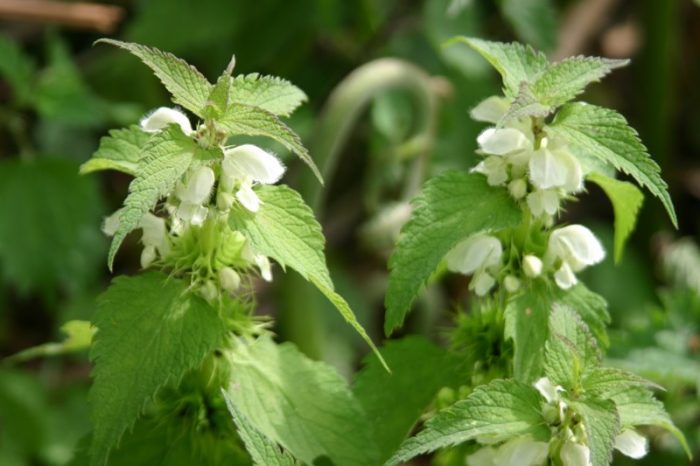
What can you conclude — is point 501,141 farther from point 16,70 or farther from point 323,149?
point 16,70

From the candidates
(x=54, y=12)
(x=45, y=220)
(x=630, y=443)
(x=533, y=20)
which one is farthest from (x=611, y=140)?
(x=54, y=12)

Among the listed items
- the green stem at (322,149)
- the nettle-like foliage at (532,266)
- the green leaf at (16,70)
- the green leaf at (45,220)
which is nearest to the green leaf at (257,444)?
the nettle-like foliage at (532,266)

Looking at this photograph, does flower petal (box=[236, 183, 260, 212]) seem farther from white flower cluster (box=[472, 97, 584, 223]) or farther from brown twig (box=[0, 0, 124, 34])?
brown twig (box=[0, 0, 124, 34])

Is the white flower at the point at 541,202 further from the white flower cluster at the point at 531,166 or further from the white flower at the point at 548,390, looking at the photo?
the white flower at the point at 548,390

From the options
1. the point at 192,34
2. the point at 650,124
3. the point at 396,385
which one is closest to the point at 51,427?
the point at 192,34

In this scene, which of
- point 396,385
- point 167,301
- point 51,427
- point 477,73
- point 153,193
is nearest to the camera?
point 153,193

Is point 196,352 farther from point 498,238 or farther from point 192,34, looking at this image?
point 192,34
